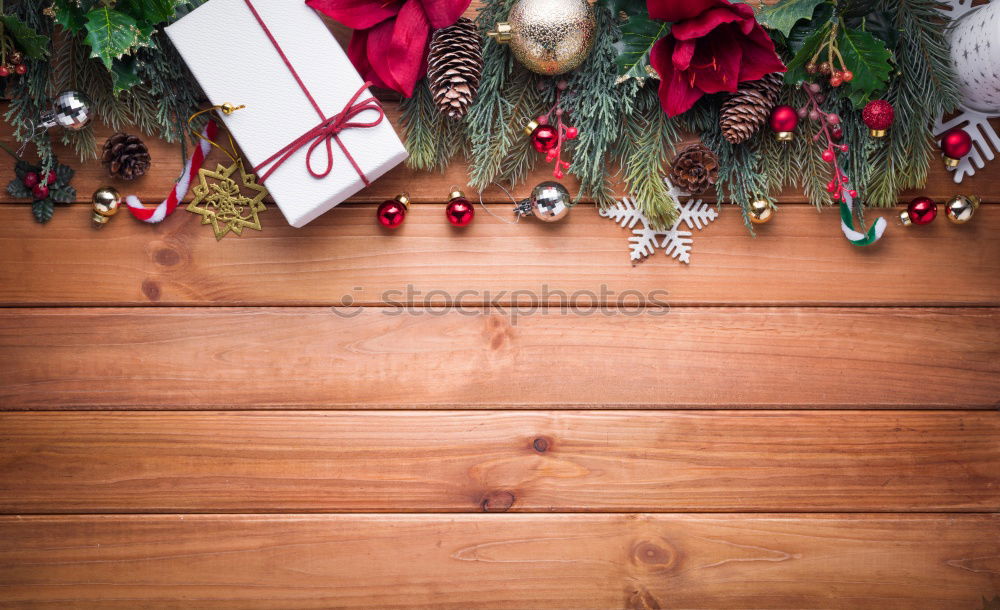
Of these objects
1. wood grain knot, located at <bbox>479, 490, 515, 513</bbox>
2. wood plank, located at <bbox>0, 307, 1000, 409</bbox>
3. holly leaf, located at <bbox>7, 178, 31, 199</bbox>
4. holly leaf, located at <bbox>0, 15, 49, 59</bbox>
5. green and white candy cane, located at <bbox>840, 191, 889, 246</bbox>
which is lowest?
wood grain knot, located at <bbox>479, 490, 515, 513</bbox>

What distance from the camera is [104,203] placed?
91cm

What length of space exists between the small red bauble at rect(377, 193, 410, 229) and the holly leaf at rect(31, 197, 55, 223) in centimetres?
49

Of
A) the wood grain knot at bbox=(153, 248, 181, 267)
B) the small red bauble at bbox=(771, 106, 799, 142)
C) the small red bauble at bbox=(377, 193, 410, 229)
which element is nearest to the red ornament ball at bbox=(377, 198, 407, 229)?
the small red bauble at bbox=(377, 193, 410, 229)

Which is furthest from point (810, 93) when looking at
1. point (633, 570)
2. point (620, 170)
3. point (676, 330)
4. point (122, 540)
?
point (122, 540)

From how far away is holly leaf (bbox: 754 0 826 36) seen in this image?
32.5 inches

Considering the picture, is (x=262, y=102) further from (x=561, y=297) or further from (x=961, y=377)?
(x=961, y=377)

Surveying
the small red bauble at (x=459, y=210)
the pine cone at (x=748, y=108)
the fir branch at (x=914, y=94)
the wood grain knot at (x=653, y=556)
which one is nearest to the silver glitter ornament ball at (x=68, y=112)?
the small red bauble at (x=459, y=210)

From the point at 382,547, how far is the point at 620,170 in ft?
2.21

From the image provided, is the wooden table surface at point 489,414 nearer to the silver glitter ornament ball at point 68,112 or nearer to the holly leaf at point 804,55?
the silver glitter ornament ball at point 68,112

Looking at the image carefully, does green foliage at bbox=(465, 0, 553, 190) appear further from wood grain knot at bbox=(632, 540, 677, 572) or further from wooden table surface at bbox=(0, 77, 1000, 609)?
wood grain knot at bbox=(632, 540, 677, 572)

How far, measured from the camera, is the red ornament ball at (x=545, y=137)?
2.87 ft

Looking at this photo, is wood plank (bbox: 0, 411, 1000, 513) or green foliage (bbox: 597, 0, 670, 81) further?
wood plank (bbox: 0, 411, 1000, 513)

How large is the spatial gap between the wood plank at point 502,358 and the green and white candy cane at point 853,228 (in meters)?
0.11

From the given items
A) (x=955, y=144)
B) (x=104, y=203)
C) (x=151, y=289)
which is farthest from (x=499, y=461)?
(x=955, y=144)
